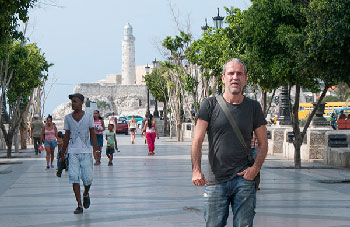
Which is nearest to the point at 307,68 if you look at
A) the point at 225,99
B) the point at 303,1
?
the point at 303,1

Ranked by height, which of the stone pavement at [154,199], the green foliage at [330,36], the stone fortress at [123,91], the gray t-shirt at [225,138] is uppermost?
the stone fortress at [123,91]

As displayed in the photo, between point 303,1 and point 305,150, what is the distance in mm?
6850

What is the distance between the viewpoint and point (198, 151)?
5.06m

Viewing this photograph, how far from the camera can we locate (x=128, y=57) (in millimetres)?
171125

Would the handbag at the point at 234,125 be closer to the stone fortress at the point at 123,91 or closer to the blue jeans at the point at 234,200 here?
the blue jeans at the point at 234,200

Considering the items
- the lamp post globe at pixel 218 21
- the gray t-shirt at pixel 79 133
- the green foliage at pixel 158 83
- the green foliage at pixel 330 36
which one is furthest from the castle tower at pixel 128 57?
the gray t-shirt at pixel 79 133

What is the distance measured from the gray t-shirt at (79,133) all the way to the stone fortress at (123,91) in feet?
476

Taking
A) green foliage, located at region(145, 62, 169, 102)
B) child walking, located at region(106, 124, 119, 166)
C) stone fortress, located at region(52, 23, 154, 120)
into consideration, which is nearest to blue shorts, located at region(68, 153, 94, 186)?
child walking, located at region(106, 124, 119, 166)

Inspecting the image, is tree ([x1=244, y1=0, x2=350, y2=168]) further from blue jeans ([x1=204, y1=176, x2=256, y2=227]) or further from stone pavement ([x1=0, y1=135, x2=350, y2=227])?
blue jeans ([x1=204, y1=176, x2=256, y2=227])

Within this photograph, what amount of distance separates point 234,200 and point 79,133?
197 inches

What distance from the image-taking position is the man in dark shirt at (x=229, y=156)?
5.03m

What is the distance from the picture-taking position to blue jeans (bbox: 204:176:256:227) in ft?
16.6

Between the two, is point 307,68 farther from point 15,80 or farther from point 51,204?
point 15,80

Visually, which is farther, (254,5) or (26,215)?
(254,5)
